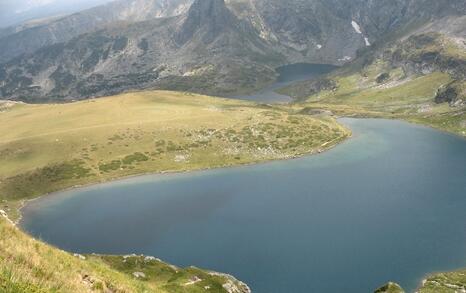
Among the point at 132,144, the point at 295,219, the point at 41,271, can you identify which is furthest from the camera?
the point at 132,144

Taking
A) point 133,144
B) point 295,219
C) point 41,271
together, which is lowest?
point 295,219

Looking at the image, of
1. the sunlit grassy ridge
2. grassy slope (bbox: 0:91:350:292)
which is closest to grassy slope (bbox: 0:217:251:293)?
grassy slope (bbox: 0:91:350:292)

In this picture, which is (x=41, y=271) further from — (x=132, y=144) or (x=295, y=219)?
(x=132, y=144)

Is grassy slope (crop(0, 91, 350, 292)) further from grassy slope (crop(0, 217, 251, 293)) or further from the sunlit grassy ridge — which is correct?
grassy slope (crop(0, 217, 251, 293))

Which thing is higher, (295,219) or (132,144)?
(132,144)

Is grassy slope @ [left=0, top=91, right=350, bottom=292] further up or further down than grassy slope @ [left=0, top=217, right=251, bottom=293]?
further down

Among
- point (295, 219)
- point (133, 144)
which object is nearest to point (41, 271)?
point (295, 219)

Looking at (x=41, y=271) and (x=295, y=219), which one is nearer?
(x=41, y=271)

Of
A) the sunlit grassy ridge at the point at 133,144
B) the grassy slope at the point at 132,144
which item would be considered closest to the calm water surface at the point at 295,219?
the grassy slope at the point at 132,144

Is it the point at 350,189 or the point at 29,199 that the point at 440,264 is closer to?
the point at 350,189

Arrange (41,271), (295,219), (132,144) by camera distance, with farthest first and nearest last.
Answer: (132,144) → (295,219) → (41,271)
